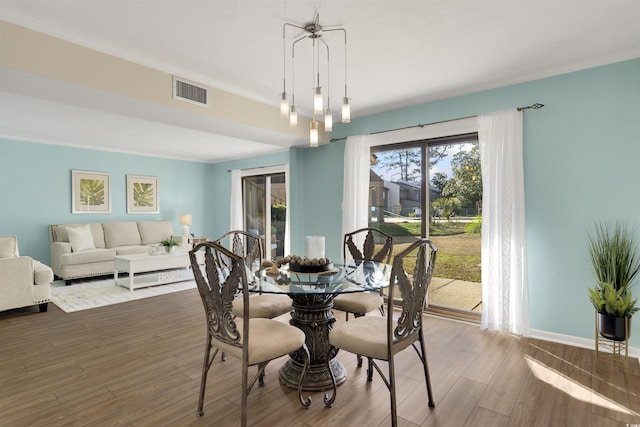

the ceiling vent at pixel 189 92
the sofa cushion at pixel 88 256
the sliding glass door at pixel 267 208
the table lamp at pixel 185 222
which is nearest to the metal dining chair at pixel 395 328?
the ceiling vent at pixel 189 92

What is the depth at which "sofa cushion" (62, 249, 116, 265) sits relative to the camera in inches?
208

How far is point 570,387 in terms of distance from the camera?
90.7 inches

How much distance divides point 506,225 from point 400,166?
1.45m

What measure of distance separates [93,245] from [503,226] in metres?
6.31

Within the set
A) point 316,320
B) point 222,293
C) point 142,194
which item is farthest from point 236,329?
point 142,194

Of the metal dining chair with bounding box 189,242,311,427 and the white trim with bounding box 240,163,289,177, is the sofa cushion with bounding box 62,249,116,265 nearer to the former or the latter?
the white trim with bounding box 240,163,289,177

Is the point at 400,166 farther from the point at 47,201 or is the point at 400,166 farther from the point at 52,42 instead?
the point at 47,201

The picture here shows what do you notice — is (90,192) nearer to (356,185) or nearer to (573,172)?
(356,185)

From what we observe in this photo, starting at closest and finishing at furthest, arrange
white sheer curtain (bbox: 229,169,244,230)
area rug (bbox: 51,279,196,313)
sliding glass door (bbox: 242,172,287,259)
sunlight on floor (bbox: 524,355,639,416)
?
sunlight on floor (bbox: 524,355,639,416) → area rug (bbox: 51,279,196,313) → sliding glass door (bbox: 242,172,287,259) → white sheer curtain (bbox: 229,169,244,230)

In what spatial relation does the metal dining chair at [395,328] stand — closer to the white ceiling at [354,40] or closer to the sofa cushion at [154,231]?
the white ceiling at [354,40]

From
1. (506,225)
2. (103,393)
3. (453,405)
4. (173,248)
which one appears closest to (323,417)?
(453,405)

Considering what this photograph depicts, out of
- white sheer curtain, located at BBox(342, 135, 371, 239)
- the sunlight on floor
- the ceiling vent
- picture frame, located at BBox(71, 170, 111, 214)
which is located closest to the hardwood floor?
the sunlight on floor

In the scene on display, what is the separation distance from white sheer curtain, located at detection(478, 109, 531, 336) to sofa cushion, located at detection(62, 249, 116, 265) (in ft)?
18.9

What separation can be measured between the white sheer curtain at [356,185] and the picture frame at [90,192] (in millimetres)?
4895
